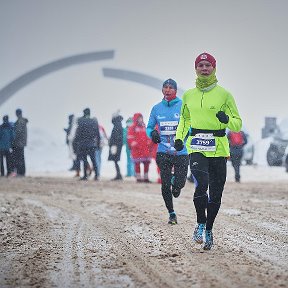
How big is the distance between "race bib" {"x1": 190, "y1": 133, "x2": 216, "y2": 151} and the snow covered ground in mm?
10854

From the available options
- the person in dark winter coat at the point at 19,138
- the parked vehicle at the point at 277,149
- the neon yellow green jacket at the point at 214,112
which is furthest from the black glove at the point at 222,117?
the parked vehicle at the point at 277,149

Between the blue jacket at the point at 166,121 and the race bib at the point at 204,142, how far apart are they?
5.32ft

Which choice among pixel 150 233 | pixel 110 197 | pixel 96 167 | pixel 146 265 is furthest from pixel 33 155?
pixel 146 265

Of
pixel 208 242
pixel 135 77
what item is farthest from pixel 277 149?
pixel 135 77

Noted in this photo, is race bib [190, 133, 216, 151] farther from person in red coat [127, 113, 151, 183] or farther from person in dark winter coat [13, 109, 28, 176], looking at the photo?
person in dark winter coat [13, 109, 28, 176]

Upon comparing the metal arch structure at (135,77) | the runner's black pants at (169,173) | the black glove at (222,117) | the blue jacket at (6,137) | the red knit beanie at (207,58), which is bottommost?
the runner's black pants at (169,173)

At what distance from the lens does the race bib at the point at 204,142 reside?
505 centimetres

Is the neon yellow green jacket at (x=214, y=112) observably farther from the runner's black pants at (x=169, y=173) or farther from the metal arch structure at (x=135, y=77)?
the metal arch structure at (x=135, y=77)

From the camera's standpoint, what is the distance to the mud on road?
3762 millimetres

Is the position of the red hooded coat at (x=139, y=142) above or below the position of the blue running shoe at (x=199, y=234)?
above

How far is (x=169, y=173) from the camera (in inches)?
266

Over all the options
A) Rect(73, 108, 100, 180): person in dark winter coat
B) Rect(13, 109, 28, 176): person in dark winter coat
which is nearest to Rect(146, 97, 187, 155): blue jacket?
Rect(73, 108, 100, 180): person in dark winter coat

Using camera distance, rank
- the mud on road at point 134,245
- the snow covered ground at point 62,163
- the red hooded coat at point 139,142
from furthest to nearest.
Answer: the snow covered ground at point 62,163, the red hooded coat at point 139,142, the mud on road at point 134,245

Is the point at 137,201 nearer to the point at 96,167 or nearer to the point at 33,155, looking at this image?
the point at 96,167
